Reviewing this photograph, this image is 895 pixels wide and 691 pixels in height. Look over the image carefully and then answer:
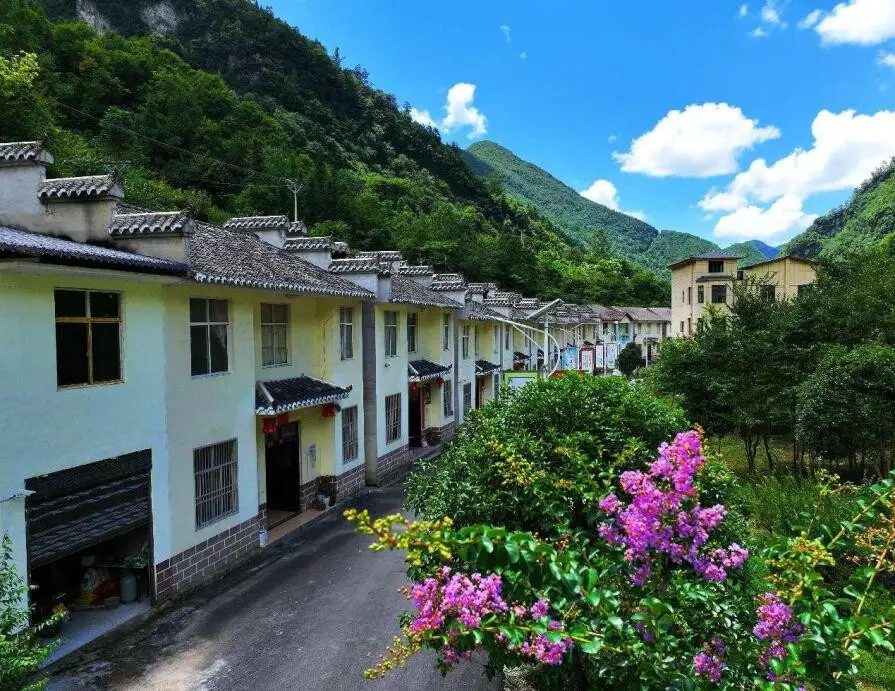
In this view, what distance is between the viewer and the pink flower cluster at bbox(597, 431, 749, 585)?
3236 mm

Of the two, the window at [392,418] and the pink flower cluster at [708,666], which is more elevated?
the pink flower cluster at [708,666]

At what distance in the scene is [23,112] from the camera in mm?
25766

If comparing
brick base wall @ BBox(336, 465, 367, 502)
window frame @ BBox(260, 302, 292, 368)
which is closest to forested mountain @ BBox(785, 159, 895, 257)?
brick base wall @ BBox(336, 465, 367, 502)

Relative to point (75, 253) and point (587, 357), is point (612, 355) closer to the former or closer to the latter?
point (587, 357)

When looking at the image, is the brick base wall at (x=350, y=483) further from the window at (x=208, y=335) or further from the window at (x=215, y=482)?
the window at (x=208, y=335)

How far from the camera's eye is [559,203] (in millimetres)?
144750

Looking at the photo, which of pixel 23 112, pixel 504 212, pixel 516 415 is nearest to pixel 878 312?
pixel 516 415

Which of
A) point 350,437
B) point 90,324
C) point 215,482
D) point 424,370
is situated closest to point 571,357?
point 424,370

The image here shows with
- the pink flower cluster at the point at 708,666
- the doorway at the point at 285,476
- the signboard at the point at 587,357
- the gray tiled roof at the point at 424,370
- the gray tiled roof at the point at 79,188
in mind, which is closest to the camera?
the pink flower cluster at the point at 708,666

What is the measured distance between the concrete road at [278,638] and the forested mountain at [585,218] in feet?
333

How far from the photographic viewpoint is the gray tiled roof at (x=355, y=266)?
18.4 metres

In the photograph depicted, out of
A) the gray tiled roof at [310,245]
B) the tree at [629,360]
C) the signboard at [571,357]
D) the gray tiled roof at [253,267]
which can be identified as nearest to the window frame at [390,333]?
the gray tiled roof at [253,267]

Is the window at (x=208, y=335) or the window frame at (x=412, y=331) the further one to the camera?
the window frame at (x=412, y=331)

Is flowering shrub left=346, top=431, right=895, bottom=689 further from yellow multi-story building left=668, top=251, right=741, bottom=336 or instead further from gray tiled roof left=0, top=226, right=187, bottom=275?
yellow multi-story building left=668, top=251, right=741, bottom=336
